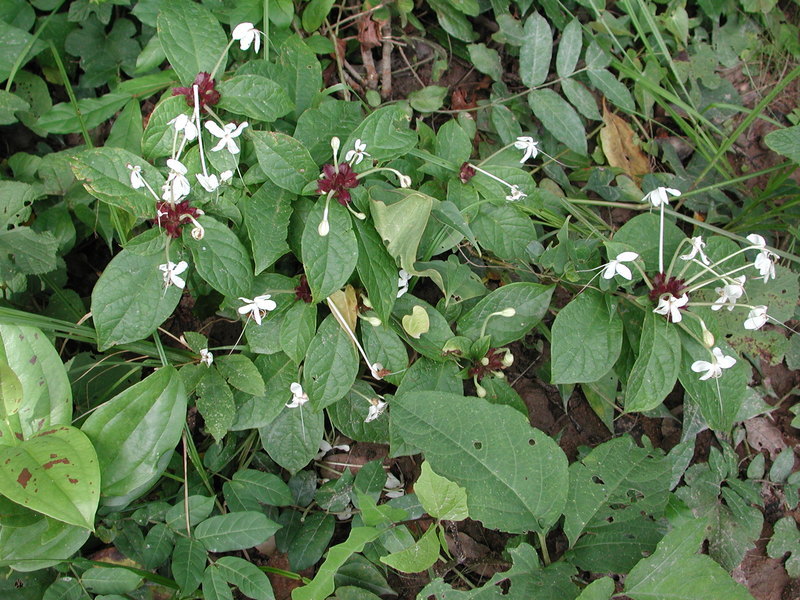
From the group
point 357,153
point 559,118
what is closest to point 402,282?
point 357,153

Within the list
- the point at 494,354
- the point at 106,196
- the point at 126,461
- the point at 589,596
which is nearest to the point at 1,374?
the point at 126,461

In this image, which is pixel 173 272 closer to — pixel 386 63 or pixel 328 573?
pixel 328 573

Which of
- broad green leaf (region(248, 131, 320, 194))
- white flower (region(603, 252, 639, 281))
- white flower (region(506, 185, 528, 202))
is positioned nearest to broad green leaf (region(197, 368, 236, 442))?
broad green leaf (region(248, 131, 320, 194))

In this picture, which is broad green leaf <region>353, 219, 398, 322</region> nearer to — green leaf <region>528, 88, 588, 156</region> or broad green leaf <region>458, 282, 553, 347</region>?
broad green leaf <region>458, 282, 553, 347</region>

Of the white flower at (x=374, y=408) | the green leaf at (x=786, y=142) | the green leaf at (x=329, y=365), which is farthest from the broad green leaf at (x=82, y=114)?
the green leaf at (x=786, y=142)

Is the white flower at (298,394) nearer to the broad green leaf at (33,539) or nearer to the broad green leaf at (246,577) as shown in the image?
the broad green leaf at (246,577)
